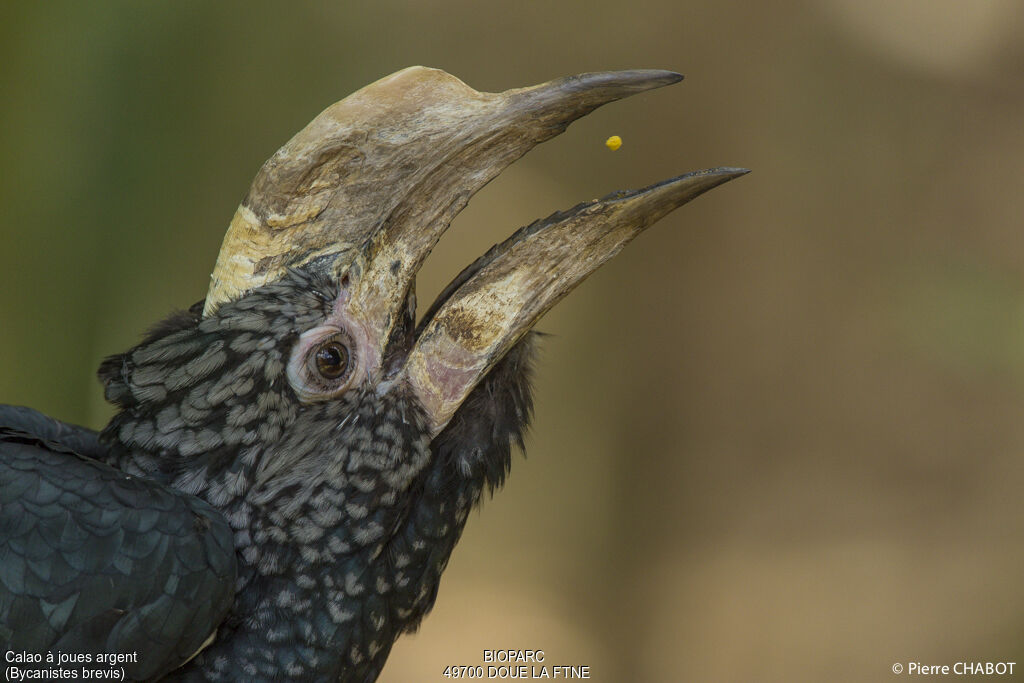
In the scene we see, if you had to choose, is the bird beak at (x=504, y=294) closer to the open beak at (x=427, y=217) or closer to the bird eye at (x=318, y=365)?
the open beak at (x=427, y=217)

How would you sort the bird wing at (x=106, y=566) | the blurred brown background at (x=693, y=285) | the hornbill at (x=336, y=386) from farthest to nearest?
the blurred brown background at (x=693, y=285) < the hornbill at (x=336, y=386) < the bird wing at (x=106, y=566)

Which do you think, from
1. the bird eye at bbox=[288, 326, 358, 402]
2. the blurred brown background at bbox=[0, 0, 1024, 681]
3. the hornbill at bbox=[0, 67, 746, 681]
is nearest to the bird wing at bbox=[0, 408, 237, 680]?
the hornbill at bbox=[0, 67, 746, 681]

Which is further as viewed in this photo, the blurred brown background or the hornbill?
the blurred brown background

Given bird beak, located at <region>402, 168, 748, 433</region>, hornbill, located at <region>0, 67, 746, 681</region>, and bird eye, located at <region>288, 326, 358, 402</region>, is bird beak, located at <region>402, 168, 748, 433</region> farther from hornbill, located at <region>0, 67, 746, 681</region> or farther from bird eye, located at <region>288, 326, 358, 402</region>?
bird eye, located at <region>288, 326, 358, 402</region>

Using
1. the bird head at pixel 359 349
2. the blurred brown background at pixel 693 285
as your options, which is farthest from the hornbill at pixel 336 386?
the blurred brown background at pixel 693 285

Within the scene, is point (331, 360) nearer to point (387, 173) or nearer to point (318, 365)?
point (318, 365)

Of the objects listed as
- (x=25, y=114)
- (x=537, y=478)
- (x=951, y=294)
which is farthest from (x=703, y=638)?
(x=25, y=114)

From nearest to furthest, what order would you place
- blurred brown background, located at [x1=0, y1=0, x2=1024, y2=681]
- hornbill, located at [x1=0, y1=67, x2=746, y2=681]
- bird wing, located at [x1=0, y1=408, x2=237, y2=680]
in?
1. bird wing, located at [x1=0, y1=408, x2=237, y2=680]
2. hornbill, located at [x1=0, y1=67, x2=746, y2=681]
3. blurred brown background, located at [x1=0, y1=0, x2=1024, y2=681]

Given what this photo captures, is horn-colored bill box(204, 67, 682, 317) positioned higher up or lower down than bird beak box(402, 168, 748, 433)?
higher up

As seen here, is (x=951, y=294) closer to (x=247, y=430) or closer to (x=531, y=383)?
(x=531, y=383)
